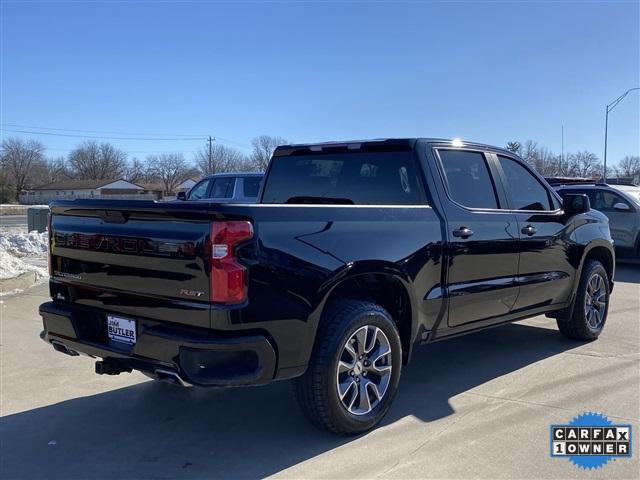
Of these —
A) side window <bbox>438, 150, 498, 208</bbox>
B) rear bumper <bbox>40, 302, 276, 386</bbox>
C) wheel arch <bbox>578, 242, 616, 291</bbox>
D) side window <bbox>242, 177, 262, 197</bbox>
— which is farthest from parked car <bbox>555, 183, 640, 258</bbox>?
rear bumper <bbox>40, 302, 276, 386</bbox>

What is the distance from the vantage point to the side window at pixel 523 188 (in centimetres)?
538

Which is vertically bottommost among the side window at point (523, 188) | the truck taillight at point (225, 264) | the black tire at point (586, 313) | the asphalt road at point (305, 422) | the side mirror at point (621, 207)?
the asphalt road at point (305, 422)

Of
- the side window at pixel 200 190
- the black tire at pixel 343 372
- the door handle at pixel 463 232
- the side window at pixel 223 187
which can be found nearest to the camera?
the black tire at pixel 343 372

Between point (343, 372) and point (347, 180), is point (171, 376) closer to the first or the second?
point (343, 372)

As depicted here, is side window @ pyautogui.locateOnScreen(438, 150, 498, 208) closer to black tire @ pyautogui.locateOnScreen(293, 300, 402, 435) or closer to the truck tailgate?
black tire @ pyautogui.locateOnScreen(293, 300, 402, 435)

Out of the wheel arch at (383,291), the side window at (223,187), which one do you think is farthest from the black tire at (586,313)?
the side window at (223,187)

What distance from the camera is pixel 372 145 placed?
4.76 m

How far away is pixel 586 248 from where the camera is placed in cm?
605

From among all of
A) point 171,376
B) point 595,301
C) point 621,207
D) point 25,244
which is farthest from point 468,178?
point 25,244

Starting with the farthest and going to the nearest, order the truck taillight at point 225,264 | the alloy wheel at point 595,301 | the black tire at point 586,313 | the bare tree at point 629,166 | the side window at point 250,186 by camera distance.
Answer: the bare tree at point 629,166 < the side window at point 250,186 < the alloy wheel at point 595,301 < the black tire at point 586,313 < the truck taillight at point 225,264

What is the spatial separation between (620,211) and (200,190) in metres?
9.15

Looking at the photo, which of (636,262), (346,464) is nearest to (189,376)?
(346,464)

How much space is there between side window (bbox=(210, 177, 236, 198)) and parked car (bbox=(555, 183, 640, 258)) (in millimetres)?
6924

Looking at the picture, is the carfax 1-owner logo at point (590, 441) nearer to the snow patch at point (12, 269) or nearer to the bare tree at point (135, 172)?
the snow patch at point (12, 269)
